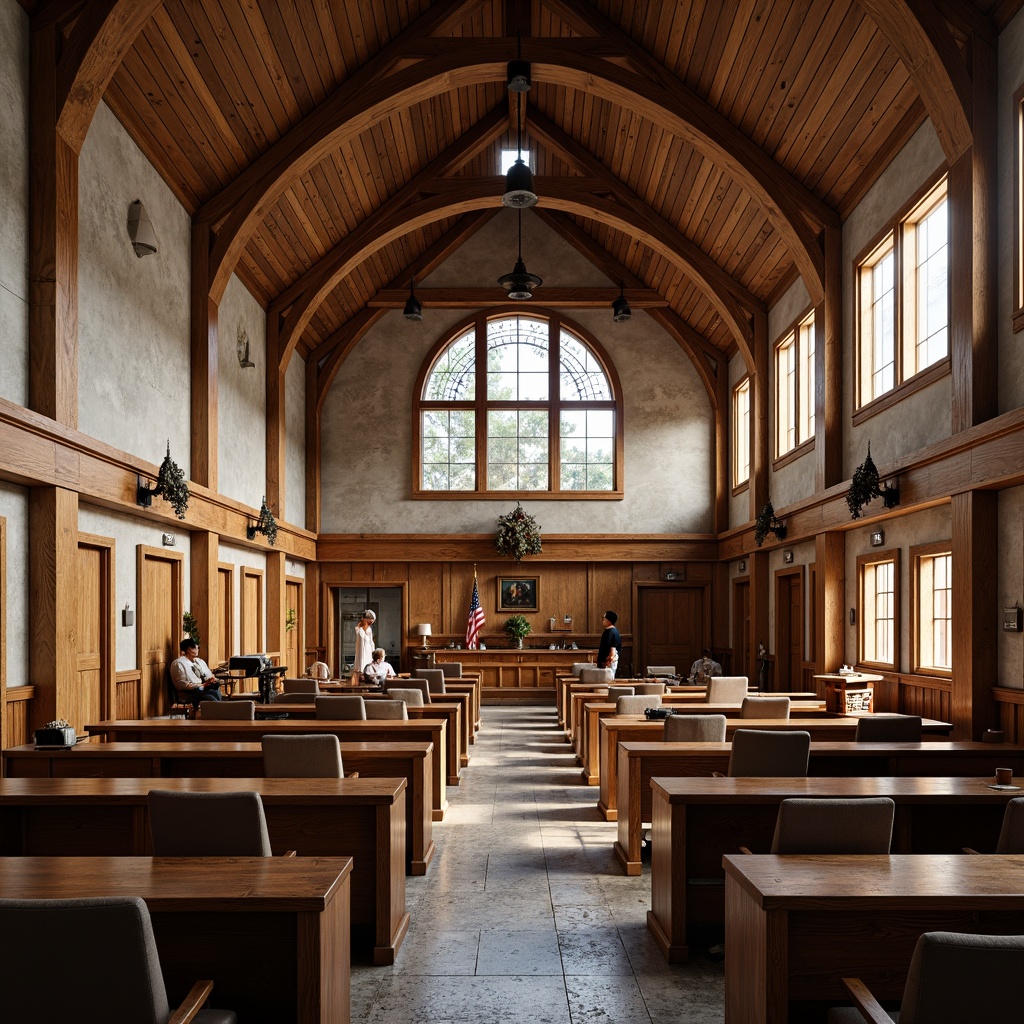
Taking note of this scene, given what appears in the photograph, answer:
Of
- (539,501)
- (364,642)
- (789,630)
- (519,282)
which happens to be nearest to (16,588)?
(364,642)

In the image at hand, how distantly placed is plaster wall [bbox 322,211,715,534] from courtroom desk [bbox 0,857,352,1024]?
44.8 ft

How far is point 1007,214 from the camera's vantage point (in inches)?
270

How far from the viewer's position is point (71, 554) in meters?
7.35

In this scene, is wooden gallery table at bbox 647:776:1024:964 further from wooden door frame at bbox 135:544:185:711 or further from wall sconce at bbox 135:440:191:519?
wooden door frame at bbox 135:544:185:711

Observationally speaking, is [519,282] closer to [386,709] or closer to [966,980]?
[386,709]

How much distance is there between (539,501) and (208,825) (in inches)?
528

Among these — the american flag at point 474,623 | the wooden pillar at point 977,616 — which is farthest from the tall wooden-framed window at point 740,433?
the wooden pillar at point 977,616

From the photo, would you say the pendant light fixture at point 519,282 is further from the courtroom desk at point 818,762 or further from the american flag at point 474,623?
the courtroom desk at point 818,762

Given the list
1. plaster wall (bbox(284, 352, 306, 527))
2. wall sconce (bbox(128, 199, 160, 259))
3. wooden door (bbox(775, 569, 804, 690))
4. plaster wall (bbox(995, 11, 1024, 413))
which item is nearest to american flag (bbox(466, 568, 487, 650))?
plaster wall (bbox(284, 352, 306, 527))

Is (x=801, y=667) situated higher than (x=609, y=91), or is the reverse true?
(x=609, y=91)

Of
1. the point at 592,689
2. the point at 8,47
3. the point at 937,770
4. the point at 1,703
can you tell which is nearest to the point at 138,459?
the point at 1,703

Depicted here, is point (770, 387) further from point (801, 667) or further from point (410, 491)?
point (410, 491)

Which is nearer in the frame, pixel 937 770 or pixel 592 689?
pixel 937 770

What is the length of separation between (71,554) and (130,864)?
4736 millimetres
